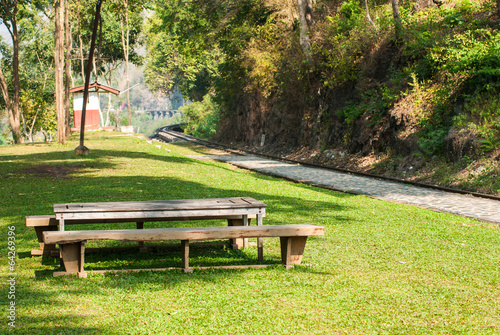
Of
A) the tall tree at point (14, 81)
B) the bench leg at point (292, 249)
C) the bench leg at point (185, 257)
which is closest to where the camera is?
the bench leg at point (185, 257)

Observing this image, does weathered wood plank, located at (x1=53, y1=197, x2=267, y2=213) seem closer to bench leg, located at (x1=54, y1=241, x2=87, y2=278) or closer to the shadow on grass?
bench leg, located at (x1=54, y1=241, x2=87, y2=278)

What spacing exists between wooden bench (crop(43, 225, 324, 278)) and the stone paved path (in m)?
5.48

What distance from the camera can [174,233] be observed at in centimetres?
541

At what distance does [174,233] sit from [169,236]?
0.19ft

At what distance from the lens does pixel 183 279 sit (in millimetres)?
5391

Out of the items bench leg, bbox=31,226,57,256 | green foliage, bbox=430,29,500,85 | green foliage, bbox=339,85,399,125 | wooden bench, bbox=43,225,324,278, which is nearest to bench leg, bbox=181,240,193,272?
wooden bench, bbox=43,225,324,278

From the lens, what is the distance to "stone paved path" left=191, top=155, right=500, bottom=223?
11117 mm

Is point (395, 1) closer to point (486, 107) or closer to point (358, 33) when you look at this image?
point (358, 33)

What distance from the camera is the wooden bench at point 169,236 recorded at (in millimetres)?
5223

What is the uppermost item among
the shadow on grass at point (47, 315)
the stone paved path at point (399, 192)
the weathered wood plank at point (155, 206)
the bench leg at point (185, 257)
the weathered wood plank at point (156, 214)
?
the weathered wood plank at point (155, 206)

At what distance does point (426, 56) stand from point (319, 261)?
14243 mm

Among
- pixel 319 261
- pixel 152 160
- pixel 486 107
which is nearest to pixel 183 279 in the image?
pixel 319 261

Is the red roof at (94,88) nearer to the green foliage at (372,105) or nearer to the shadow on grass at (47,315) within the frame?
the green foliage at (372,105)

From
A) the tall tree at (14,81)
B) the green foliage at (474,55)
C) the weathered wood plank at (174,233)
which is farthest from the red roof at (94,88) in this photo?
the weathered wood plank at (174,233)
